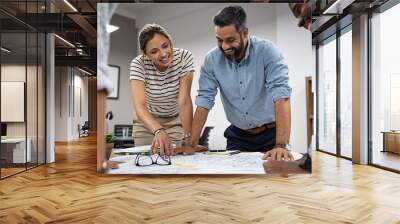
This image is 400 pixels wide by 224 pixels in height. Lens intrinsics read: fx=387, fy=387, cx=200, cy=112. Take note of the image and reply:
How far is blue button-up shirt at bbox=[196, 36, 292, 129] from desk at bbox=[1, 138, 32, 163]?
3815 mm

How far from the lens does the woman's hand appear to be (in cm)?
328

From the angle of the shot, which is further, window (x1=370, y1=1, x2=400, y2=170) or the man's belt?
window (x1=370, y1=1, x2=400, y2=170)

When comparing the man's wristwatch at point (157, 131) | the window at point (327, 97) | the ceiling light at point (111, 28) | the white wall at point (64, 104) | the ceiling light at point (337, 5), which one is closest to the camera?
the ceiling light at point (111, 28)

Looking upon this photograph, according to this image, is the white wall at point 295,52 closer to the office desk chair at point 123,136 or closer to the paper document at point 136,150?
the paper document at point 136,150

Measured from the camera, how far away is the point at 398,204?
12.0ft

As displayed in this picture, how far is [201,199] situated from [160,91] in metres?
1.22

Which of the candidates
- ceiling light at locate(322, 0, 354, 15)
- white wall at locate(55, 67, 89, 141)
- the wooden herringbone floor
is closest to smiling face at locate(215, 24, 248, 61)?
the wooden herringbone floor

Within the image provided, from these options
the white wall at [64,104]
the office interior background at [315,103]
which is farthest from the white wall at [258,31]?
the white wall at [64,104]

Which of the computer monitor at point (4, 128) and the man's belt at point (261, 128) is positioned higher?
the man's belt at point (261, 128)

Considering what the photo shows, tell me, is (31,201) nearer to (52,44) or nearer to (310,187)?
(310,187)

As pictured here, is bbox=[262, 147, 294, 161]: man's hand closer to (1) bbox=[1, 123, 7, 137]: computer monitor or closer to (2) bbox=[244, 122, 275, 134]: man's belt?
(2) bbox=[244, 122, 275, 134]: man's belt

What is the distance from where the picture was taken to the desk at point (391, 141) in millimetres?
5883

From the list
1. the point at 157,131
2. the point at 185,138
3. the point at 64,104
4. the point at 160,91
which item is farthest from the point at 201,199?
the point at 64,104

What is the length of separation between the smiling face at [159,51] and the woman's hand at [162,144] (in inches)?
23.1
